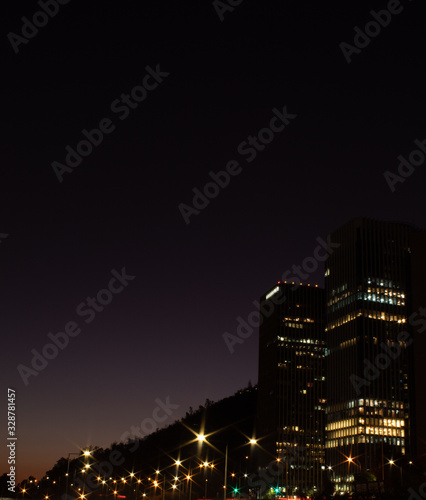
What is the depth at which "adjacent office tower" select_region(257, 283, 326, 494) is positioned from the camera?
18150 cm

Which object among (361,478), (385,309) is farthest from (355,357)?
(361,478)

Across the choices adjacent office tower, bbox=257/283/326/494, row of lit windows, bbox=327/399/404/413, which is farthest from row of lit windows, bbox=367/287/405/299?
adjacent office tower, bbox=257/283/326/494

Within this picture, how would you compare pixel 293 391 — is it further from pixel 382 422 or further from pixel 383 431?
pixel 383 431

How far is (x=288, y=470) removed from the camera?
180 m

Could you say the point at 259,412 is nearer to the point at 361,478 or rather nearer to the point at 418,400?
the point at 418,400

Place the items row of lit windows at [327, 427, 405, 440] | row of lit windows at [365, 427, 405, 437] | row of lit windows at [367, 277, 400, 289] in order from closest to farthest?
row of lit windows at [327, 427, 405, 440], row of lit windows at [365, 427, 405, 437], row of lit windows at [367, 277, 400, 289]

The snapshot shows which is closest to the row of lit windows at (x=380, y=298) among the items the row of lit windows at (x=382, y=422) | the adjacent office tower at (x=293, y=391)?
the row of lit windows at (x=382, y=422)

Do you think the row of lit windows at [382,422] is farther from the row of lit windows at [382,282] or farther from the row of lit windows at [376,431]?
the row of lit windows at [382,282]

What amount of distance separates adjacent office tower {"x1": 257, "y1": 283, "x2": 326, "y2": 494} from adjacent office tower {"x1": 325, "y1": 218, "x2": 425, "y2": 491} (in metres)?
11.5

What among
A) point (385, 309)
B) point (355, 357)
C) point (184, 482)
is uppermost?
point (385, 309)

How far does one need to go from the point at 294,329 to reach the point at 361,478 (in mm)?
100549

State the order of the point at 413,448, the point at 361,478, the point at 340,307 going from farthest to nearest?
the point at 340,307 → the point at 413,448 → the point at 361,478

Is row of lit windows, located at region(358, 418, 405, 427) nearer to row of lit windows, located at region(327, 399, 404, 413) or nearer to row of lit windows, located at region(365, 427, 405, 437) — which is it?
row of lit windows, located at region(365, 427, 405, 437)

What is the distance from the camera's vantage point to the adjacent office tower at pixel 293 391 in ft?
595
